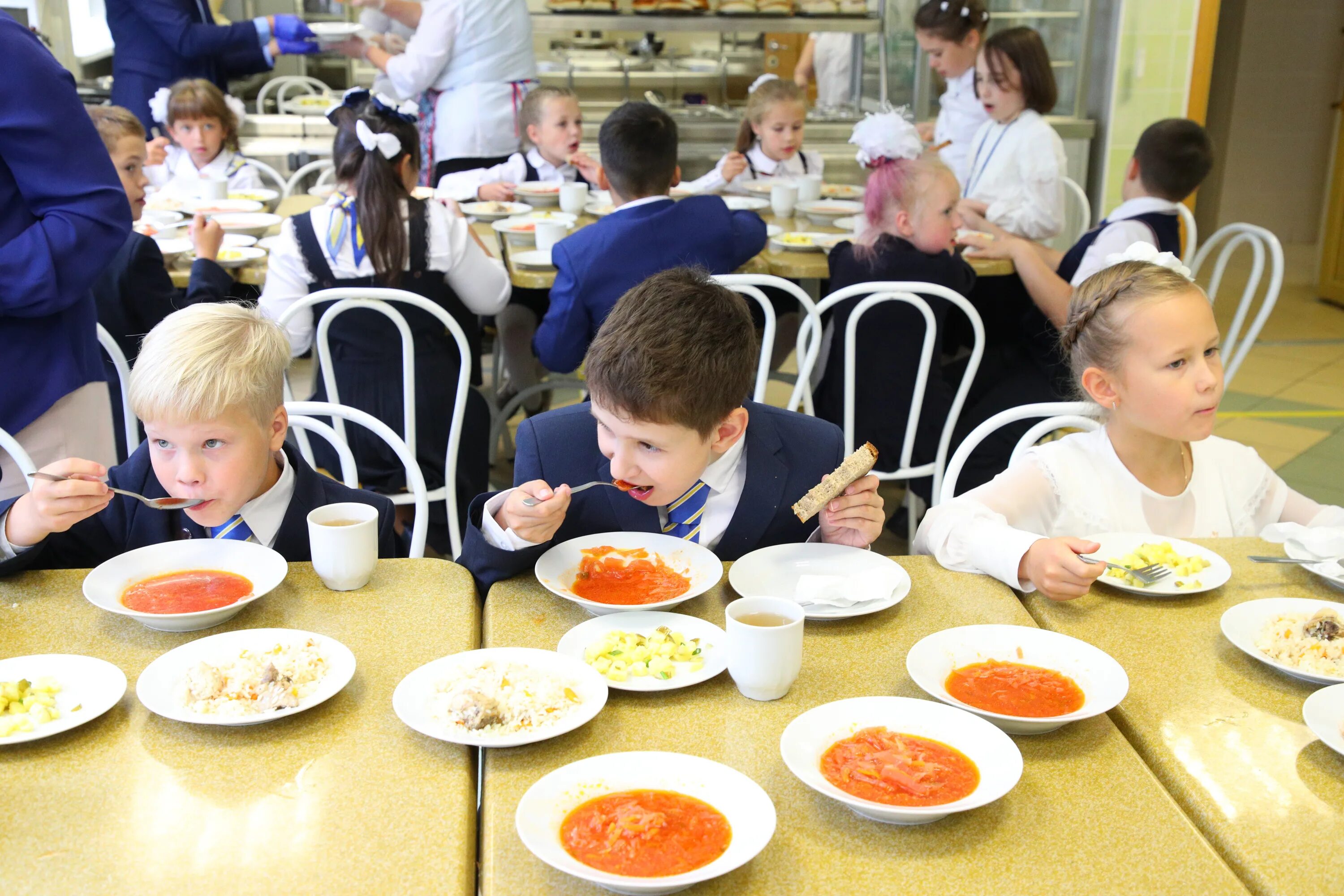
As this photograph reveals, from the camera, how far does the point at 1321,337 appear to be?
5676 millimetres

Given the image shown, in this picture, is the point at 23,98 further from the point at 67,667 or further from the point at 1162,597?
the point at 1162,597

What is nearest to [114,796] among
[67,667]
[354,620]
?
[67,667]

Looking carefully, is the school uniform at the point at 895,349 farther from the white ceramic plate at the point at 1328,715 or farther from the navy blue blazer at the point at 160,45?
the navy blue blazer at the point at 160,45

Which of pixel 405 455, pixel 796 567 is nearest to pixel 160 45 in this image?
pixel 405 455

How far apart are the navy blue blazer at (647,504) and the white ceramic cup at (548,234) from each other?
5.22 ft

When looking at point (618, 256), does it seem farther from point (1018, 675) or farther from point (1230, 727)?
point (1230, 727)

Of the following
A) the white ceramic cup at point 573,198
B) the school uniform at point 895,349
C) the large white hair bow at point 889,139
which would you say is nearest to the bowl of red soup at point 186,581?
the school uniform at point 895,349

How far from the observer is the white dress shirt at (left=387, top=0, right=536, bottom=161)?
168 inches

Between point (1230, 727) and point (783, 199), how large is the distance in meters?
2.84

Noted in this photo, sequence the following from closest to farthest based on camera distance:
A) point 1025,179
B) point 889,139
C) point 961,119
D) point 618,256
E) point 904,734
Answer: point 904,734, point 618,256, point 889,139, point 1025,179, point 961,119

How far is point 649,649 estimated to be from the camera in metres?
1.25

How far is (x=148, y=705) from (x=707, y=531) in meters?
0.77

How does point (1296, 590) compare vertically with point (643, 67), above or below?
below

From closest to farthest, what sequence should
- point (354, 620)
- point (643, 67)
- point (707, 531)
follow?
1. point (354, 620)
2. point (707, 531)
3. point (643, 67)
